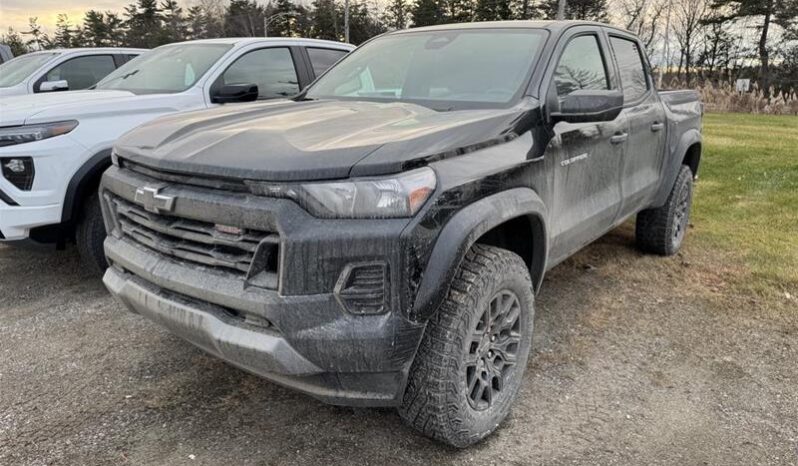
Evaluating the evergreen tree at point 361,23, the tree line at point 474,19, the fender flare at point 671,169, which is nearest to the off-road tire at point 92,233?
the fender flare at point 671,169

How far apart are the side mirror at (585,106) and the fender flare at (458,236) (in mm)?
506

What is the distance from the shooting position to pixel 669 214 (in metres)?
5.06

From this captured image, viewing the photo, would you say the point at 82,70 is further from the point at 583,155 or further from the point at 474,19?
the point at 474,19

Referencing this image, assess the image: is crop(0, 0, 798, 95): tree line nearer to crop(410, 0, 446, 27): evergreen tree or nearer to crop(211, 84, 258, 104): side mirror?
crop(410, 0, 446, 27): evergreen tree

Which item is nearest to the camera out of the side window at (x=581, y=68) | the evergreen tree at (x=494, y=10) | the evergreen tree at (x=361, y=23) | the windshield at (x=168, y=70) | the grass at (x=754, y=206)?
the side window at (x=581, y=68)

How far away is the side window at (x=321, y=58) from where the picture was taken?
6102 millimetres

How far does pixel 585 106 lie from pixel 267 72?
11.8 ft

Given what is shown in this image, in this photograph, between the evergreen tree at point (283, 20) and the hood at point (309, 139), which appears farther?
the evergreen tree at point (283, 20)

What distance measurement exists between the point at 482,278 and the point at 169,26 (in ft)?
187

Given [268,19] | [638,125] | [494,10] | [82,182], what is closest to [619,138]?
[638,125]

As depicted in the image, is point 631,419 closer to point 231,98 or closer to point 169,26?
point 231,98

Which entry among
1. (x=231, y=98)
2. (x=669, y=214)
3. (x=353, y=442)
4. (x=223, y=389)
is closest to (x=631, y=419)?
(x=353, y=442)

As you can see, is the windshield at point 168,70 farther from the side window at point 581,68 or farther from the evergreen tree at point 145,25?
the evergreen tree at point 145,25

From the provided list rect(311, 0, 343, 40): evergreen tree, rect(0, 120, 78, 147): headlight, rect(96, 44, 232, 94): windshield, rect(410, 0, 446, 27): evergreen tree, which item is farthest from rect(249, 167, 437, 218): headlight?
rect(311, 0, 343, 40): evergreen tree
